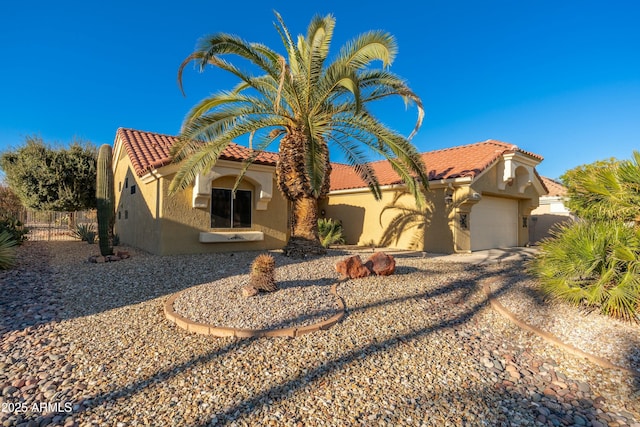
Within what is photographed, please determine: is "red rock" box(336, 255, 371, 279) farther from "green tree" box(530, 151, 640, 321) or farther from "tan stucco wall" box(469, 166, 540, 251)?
"tan stucco wall" box(469, 166, 540, 251)

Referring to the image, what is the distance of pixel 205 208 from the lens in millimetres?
11609

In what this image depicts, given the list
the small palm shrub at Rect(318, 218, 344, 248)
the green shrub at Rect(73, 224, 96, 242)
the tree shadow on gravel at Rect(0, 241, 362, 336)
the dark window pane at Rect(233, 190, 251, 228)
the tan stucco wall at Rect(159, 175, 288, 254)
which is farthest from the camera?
the green shrub at Rect(73, 224, 96, 242)

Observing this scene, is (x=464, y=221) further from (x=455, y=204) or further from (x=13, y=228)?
(x=13, y=228)

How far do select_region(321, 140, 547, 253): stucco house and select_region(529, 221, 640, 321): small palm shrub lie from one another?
6.71 meters

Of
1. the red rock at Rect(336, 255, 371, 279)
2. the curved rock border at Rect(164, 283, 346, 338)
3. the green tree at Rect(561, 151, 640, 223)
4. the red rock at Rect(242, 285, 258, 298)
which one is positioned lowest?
the curved rock border at Rect(164, 283, 346, 338)

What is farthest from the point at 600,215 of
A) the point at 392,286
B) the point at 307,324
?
the point at 307,324

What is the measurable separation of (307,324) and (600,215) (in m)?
6.39

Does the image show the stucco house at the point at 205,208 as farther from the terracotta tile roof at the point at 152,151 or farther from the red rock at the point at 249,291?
the red rock at the point at 249,291

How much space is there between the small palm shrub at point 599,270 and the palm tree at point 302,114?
460cm

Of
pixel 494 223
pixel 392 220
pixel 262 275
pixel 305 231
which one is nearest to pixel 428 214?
pixel 392 220

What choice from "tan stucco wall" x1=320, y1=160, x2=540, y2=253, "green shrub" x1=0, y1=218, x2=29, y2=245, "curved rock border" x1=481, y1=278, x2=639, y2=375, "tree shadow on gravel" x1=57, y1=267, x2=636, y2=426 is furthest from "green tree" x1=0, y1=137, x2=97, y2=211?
"curved rock border" x1=481, y1=278, x2=639, y2=375

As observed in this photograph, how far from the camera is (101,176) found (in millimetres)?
10656

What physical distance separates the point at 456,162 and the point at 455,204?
279 cm

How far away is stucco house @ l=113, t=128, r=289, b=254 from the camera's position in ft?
36.3
